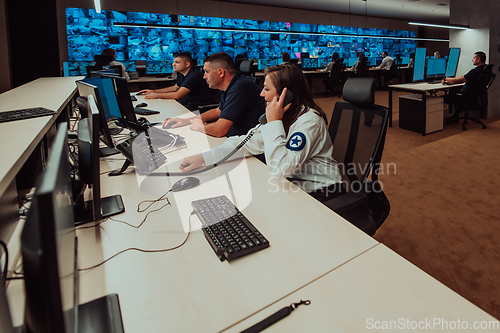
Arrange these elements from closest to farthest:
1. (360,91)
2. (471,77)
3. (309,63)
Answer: (360,91)
(471,77)
(309,63)

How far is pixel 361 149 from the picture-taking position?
5.17ft

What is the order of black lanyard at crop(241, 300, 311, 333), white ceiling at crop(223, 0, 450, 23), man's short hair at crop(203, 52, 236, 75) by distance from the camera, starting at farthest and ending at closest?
white ceiling at crop(223, 0, 450, 23), man's short hair at crop(203, 52, 236, 75), black lanyard at crop(241, 300, 311, 333)

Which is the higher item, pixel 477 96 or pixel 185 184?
pixel 477 96

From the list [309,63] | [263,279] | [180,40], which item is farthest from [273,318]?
[309,63]

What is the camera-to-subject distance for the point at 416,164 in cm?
359

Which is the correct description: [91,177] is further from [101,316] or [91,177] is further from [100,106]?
[100,106]

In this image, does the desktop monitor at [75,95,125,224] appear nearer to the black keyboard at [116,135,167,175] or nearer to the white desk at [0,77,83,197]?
the white desk at [0,77,83,197]

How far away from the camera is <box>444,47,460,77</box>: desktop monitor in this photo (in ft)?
18.0

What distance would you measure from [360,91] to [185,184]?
1.04 metres

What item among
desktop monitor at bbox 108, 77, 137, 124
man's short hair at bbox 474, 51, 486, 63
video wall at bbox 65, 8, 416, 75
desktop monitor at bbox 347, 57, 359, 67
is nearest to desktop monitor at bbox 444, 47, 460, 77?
man's short hair at bbox 474, 51, 486, 63

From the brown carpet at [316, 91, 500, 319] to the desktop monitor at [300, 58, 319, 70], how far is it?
6944mm

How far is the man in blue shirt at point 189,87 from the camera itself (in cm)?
410

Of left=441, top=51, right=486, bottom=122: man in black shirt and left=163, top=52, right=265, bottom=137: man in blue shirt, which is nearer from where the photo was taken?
left=163, top=52, right=265, bottom=137: man in blue shirt

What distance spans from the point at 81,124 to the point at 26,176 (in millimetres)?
780
